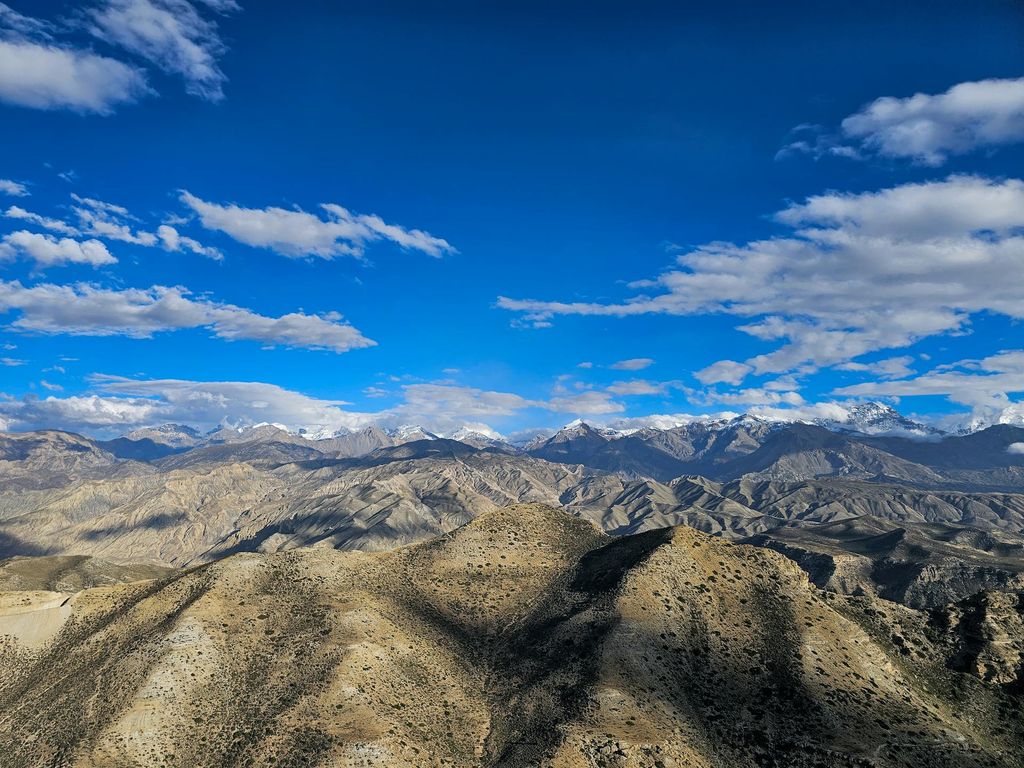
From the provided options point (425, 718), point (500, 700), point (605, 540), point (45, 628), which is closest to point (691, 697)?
point (500, 700)

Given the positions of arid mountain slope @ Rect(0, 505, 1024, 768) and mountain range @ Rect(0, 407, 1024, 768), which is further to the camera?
mountain range @ Rect(0, 407, 1024, 768)

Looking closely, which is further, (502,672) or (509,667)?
(509,667)

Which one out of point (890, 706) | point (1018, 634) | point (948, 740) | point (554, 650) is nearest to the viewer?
point (948, 740)

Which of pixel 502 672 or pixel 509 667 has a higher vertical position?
pixel 509 667

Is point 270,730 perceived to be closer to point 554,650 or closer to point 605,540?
point 554,650

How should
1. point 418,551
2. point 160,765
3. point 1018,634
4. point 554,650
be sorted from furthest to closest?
point 418,551 → point 1018,634 → point 554,650 → point 160,765

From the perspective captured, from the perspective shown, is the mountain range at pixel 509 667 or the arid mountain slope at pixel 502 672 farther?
the mountain range at pixel 509 667

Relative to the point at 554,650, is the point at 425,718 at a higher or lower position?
lower

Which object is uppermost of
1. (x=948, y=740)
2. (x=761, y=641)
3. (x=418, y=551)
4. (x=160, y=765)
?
(x=418, y=551)
